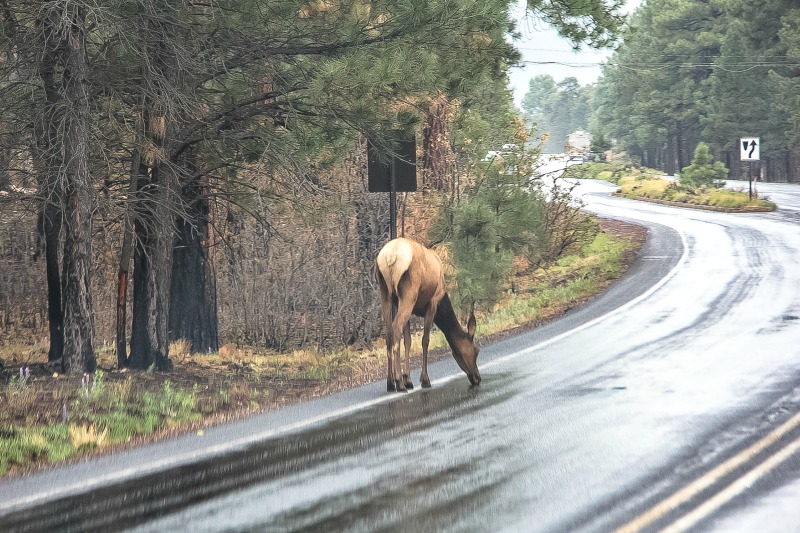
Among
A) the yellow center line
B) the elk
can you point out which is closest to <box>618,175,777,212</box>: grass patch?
the elk

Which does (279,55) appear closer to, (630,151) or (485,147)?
(485,147)

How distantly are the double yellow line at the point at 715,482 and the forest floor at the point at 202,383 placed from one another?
504 cm

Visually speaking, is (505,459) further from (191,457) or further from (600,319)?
(600,319)

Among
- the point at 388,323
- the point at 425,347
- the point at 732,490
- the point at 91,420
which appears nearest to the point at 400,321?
the point at 388,323

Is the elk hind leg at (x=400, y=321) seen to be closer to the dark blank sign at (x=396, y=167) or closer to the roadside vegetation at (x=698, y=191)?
the dark blank sign at (x=396, y=167)

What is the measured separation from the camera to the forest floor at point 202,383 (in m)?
11.9

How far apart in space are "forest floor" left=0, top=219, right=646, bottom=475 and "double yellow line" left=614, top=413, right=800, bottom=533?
5.04 meters

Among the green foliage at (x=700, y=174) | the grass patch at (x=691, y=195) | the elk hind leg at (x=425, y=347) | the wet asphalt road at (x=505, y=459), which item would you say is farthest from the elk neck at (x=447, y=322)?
the green foliage at (x=700, y=174)

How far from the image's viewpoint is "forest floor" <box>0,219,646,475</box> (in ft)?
39.1

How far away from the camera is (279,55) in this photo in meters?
16.7

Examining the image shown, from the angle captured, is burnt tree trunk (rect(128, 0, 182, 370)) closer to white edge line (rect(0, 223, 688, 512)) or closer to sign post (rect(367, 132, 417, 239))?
sign post (rect(367, 132, 417, 239))

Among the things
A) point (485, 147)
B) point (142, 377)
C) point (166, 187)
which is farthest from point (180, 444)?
point (485, 147)

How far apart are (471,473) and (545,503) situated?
1.12 metres

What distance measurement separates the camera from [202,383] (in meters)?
16.0
